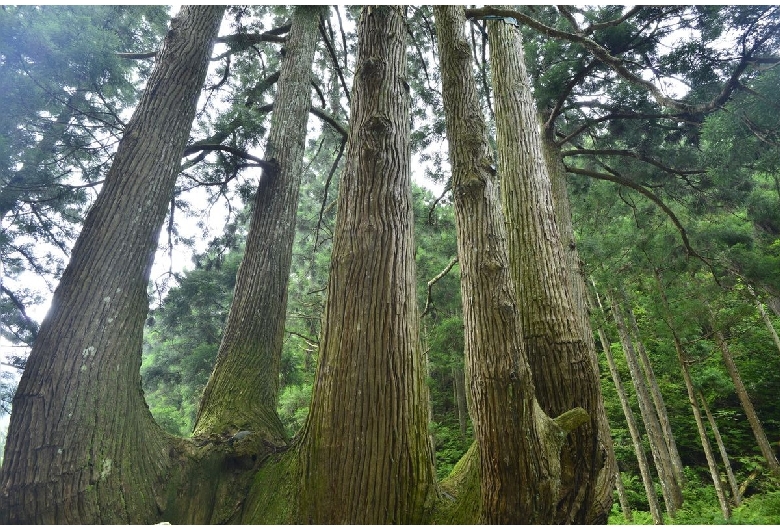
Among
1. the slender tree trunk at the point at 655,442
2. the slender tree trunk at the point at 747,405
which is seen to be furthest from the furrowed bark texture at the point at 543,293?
the slender tree trunk at the point at 747,405

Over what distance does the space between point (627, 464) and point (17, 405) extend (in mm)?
15160

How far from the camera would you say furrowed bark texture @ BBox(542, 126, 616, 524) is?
1.99 meters

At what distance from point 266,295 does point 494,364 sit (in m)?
2.11

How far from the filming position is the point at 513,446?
1547mm

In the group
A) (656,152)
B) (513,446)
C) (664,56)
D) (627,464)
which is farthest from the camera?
(627,464)

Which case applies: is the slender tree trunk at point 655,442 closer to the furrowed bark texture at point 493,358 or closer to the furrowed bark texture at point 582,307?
the furrowed bark texture at point 582,307

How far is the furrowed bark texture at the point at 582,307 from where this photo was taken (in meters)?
1.99

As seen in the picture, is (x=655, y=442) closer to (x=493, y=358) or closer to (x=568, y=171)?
(x=568, y=171)

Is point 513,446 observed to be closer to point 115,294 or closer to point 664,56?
point 115,294

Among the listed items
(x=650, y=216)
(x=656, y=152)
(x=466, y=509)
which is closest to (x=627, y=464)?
(x=650, y=216)

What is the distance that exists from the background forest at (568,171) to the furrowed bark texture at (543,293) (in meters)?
0.75

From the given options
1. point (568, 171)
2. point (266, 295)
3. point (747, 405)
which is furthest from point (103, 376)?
point (747, 405)

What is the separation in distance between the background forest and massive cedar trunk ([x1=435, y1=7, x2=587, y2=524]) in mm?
1575

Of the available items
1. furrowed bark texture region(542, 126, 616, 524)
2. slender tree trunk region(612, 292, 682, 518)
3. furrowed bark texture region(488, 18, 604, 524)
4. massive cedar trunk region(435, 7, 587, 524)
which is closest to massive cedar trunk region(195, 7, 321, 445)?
massive cedar trunk region(435, 7, 587, 524)
